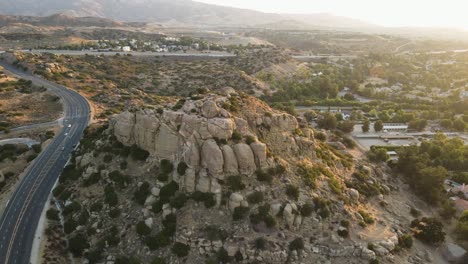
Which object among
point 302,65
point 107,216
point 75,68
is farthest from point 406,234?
point 302,65

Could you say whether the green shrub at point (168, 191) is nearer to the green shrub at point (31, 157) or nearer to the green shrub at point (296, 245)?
the green shrub at point (296, 245)

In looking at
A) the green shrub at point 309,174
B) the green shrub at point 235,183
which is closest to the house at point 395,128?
the green shrub at point 309,174

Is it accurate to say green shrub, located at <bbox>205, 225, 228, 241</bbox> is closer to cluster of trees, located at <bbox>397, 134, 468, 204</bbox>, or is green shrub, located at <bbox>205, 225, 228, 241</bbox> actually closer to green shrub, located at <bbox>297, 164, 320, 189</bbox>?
green shrub, located at <bbox>297, 164, 320, 189</bbox>

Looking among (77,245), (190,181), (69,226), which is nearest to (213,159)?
(190,181)

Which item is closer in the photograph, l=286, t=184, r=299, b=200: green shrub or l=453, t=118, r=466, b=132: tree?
l=286, t=184, r=299, b=200: green shrub

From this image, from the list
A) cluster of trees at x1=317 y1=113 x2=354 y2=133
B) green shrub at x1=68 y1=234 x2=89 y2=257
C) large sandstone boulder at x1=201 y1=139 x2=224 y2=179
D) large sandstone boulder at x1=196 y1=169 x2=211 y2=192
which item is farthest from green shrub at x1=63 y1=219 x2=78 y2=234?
cluster of trees at x1=317 y1=113 x2=354 y2=133

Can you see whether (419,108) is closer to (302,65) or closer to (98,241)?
(302,65)

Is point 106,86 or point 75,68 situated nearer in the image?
point 106,86
